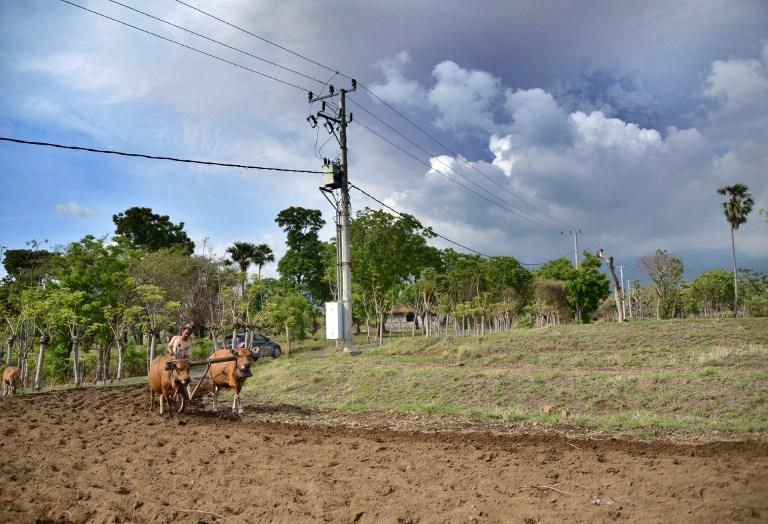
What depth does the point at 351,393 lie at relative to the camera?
16797 mm

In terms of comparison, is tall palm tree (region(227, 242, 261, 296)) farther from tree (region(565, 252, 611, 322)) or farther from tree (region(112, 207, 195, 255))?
tree (region(565, 252, 611, 322))

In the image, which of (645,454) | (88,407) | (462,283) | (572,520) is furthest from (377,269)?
(572,520)

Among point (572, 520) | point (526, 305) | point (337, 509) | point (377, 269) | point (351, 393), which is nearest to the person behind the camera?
point (572, 520)

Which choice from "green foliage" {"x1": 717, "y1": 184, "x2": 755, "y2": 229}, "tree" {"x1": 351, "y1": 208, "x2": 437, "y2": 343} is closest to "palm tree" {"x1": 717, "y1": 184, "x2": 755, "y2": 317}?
"green foliage" {"x1": 717, "y1": 184, "x2": 755, "y2": 229}

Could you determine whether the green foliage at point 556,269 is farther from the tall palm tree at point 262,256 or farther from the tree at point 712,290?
the tall palm tree at point 262,256

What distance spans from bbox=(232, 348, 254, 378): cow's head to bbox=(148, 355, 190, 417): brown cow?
45.1 inches

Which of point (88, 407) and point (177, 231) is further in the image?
point (177, 231)

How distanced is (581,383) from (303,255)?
51520 mm

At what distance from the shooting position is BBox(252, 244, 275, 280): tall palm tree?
2506 inches

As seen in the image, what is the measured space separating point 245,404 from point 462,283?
36035mm

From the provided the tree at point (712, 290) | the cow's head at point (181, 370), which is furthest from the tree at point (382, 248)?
the tree at point (712, 290)

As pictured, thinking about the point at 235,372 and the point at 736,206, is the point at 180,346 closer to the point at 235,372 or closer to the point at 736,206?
the point at 235,372

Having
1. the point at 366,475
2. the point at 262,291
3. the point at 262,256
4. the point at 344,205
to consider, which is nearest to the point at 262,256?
the point at 262,256

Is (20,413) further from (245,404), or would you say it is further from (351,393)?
(351,393)
